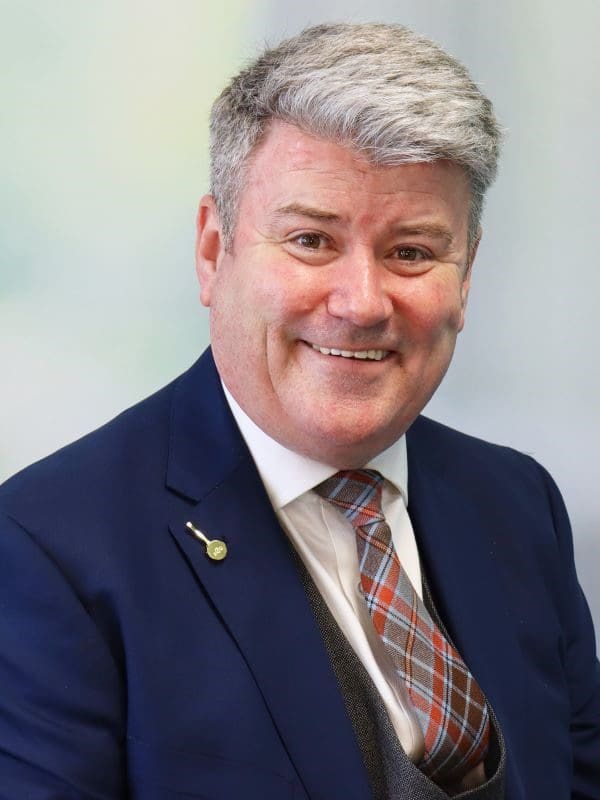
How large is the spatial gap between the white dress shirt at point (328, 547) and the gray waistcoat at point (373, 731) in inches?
1.1

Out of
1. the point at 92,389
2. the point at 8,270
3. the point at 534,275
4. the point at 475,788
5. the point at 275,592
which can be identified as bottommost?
the point at 475,788

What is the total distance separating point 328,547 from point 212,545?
0.22 metres

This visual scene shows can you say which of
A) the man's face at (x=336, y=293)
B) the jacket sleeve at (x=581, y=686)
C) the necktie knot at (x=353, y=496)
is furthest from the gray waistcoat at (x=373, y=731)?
the jacket sleeve at (x=581, y=686)

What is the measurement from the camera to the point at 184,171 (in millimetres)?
2668

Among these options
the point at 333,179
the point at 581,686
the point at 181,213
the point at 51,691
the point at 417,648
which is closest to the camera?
the point at 51,691

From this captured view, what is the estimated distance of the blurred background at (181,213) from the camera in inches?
100

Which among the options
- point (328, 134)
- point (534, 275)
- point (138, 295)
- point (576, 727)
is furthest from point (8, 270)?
point (576, 727)

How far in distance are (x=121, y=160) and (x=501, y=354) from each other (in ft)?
2.96

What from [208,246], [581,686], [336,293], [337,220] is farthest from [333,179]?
[581,686]

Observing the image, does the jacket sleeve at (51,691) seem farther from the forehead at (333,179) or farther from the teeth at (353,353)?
the forehead at (333,179)

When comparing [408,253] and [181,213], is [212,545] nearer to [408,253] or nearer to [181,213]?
[408,253]

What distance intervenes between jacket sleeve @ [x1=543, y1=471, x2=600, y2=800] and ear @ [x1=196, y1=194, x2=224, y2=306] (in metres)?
0.83

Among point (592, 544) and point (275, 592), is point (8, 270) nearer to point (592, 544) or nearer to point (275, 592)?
point (275, 592)

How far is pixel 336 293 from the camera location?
1922 mm
